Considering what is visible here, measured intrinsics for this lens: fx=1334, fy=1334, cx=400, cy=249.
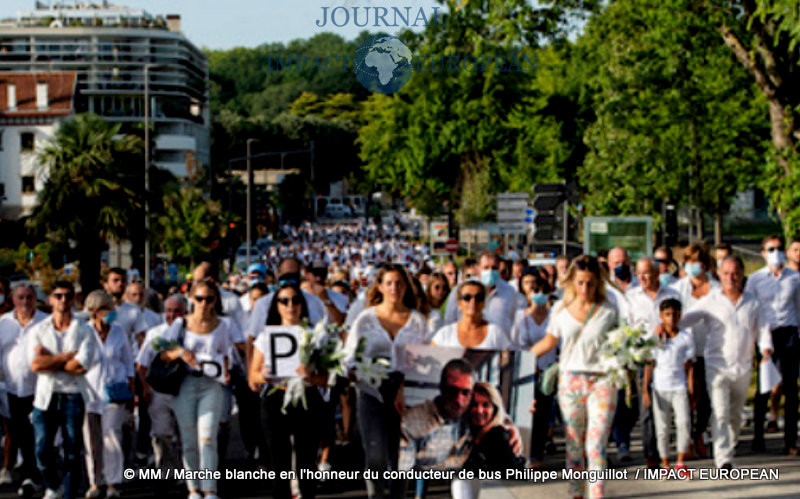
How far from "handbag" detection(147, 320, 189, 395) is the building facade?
379 feet

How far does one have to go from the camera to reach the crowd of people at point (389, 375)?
27.2 ft

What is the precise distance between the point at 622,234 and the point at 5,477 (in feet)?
49.6

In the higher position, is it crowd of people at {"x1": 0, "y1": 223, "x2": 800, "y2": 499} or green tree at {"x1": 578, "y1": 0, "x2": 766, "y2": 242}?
green tree at {"x1": 578, "y1": 0, "x2": 766, "y2": 242}

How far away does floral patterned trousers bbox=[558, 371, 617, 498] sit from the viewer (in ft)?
27.6

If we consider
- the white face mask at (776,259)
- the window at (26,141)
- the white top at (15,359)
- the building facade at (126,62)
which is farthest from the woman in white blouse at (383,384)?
the building facade at (126,62)

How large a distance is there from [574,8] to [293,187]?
99162 millimetres

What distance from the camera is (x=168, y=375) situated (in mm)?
8961

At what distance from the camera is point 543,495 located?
376 inches

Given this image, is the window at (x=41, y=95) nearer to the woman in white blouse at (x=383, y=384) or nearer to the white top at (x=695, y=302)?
the white top at (x=695, y=302)

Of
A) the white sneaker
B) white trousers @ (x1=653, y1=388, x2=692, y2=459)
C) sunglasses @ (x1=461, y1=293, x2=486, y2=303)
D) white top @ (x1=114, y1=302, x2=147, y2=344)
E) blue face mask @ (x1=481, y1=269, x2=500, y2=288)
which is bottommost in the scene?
the white sneaker

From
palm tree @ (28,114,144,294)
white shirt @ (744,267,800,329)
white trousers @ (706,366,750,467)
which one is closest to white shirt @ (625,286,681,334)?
white trousers @ (706,366,750,467)

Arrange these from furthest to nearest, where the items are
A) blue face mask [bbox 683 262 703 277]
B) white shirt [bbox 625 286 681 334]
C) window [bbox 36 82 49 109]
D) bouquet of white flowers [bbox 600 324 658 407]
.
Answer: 1. window [bbox 36 82 49 109]
2. blue face mask [bbox 683 262 703 277]
3. white shirt [bbox 625 286 681 334]
4. bouquet of white flowers [bbox 600 324 658 407]

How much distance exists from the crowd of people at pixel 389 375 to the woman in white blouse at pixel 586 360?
0.01m

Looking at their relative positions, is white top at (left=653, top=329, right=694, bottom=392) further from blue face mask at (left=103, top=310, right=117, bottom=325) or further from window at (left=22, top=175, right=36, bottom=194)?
window at (left=22, top=175, right=36, bottom=194)
